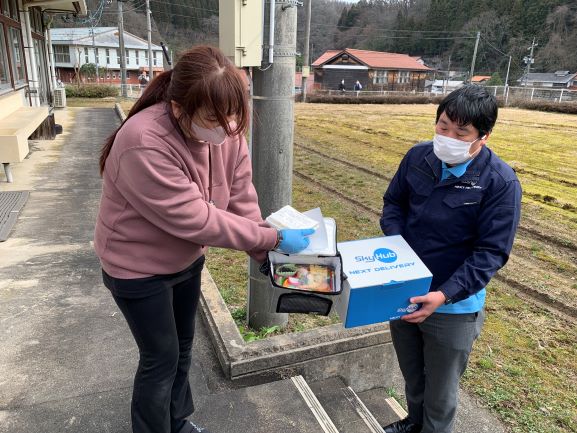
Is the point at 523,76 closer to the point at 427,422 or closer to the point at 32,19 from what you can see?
the point at 32,19

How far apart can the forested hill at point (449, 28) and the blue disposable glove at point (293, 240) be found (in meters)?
52.3

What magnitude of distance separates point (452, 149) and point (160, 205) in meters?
1.17

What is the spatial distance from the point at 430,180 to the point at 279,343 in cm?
134

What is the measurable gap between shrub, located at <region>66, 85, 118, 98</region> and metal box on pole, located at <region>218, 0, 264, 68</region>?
27.2 meters

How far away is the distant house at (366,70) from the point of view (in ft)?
166

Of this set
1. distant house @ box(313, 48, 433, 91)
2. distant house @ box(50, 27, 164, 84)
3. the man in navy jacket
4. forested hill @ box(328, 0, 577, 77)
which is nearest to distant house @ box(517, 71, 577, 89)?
forested hill @ box(328, 0, 577, 77)

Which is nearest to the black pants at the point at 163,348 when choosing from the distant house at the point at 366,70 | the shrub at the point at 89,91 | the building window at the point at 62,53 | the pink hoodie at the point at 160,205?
the pink hoodie at the point at 160,205

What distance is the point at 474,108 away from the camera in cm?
186

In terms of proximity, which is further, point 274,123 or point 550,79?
point 550,79

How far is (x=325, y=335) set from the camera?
2.86 m

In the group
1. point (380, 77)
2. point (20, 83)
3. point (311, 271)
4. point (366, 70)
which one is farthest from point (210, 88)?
point (380, 77)

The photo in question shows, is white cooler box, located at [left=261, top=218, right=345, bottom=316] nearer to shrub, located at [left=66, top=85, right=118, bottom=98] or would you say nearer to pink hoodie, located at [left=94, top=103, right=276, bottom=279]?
pink hoodie, located at [left=94, top=103, right=276, bottom=279]

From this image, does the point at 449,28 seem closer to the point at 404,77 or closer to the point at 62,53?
the point at 404,77

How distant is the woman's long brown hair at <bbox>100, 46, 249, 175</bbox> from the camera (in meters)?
1.51
